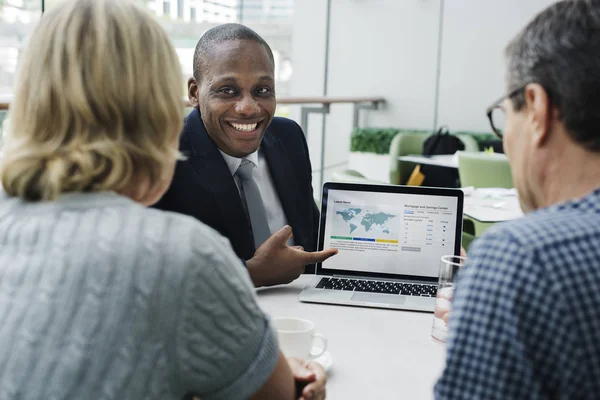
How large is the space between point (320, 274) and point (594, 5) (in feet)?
4.03

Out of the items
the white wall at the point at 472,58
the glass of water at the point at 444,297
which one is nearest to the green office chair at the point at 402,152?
the white wall at the point at 472,58

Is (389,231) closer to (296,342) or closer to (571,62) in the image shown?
(296,342)

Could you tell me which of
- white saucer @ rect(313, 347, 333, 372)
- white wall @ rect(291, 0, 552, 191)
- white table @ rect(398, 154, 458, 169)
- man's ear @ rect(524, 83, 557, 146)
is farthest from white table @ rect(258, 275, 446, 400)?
white wall @ rect(291, 0, 552, 191)

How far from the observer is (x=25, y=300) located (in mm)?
833

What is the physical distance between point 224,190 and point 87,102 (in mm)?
1134

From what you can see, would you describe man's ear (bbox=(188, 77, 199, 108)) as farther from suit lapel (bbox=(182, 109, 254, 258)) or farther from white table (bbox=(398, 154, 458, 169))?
white table (bbox=(398, 154, 458, 169))

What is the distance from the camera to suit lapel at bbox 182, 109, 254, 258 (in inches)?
78.5

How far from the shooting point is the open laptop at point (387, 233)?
1.92 meters

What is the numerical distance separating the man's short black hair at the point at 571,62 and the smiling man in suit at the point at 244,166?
1031mm

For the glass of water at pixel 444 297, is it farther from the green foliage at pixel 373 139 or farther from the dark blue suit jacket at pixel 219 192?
Result: the green foliage at pixel 373 139

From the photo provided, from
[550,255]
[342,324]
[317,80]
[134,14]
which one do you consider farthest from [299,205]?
[317,80]

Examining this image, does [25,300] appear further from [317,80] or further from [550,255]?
[317,80]

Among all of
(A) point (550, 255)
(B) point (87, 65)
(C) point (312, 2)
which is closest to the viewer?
(A) point (550, 255)

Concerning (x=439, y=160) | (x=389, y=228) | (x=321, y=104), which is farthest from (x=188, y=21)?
(x=389, y=228)
